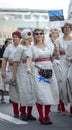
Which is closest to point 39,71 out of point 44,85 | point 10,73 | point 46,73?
point 46,73

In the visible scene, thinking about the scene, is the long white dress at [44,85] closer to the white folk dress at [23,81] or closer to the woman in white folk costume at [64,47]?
the white folk dress at [23,81]

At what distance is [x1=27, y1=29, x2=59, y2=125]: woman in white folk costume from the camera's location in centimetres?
1030

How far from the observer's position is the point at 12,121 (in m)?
10.6

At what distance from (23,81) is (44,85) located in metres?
0.74

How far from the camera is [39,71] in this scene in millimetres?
10398

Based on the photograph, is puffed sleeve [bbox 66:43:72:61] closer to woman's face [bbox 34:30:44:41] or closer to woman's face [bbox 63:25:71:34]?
woman's face [bbox 63:25:71:34]

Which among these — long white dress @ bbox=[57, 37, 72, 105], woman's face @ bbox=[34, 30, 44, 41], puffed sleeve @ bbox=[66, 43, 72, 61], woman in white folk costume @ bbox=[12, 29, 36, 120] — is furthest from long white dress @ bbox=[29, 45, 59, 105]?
long white dress @ bbox=[57, 37, 72, 105]

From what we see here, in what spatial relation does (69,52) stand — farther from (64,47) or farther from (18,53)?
(18,53)

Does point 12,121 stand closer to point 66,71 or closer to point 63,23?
point 66,71

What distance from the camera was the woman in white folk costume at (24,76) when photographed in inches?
424

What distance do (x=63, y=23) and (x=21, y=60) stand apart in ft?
5.36

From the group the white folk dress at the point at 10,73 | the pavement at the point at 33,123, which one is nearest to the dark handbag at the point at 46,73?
the pavement at the point at 33,123

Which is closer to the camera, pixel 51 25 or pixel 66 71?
pixel 66 71

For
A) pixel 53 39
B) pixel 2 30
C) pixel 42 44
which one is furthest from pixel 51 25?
pixel 2 30
